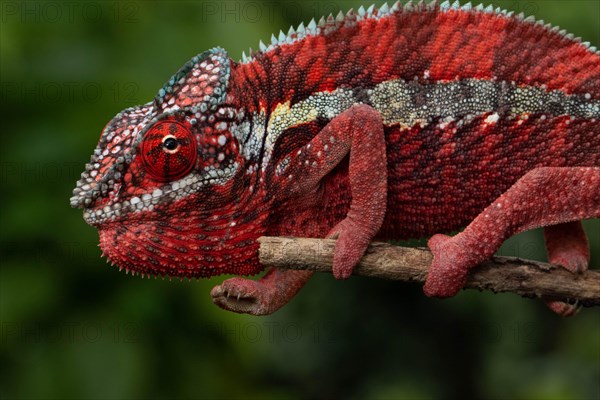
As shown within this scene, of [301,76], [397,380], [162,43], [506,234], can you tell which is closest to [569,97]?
[506,234]

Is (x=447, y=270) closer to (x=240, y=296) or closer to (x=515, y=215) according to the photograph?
(x=515, y=215)

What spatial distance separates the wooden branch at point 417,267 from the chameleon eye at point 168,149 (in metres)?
0.39

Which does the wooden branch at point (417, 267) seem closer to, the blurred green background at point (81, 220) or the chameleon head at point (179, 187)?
the chameleon head at point (179, 187)

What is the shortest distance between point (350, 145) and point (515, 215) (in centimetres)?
62

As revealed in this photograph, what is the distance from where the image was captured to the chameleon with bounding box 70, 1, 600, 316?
297 centimetres

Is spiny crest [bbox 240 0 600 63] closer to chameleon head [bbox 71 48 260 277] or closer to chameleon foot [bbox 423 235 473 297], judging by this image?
chameleon head [bbox 71 48 260 277]

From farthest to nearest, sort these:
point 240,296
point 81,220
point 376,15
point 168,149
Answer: point 81,220, point 240,296, point 376,15, point 168,149

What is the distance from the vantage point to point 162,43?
4168mm

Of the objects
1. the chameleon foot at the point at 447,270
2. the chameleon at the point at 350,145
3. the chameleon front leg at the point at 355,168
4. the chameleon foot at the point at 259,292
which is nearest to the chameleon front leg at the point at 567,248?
the chameleon at the point at 350,145

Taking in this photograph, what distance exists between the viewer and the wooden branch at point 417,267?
2.85m

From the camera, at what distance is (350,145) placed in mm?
2930

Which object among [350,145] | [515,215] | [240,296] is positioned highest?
[350,145]

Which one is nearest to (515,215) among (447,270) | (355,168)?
(447,270)

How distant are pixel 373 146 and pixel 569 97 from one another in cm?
77
